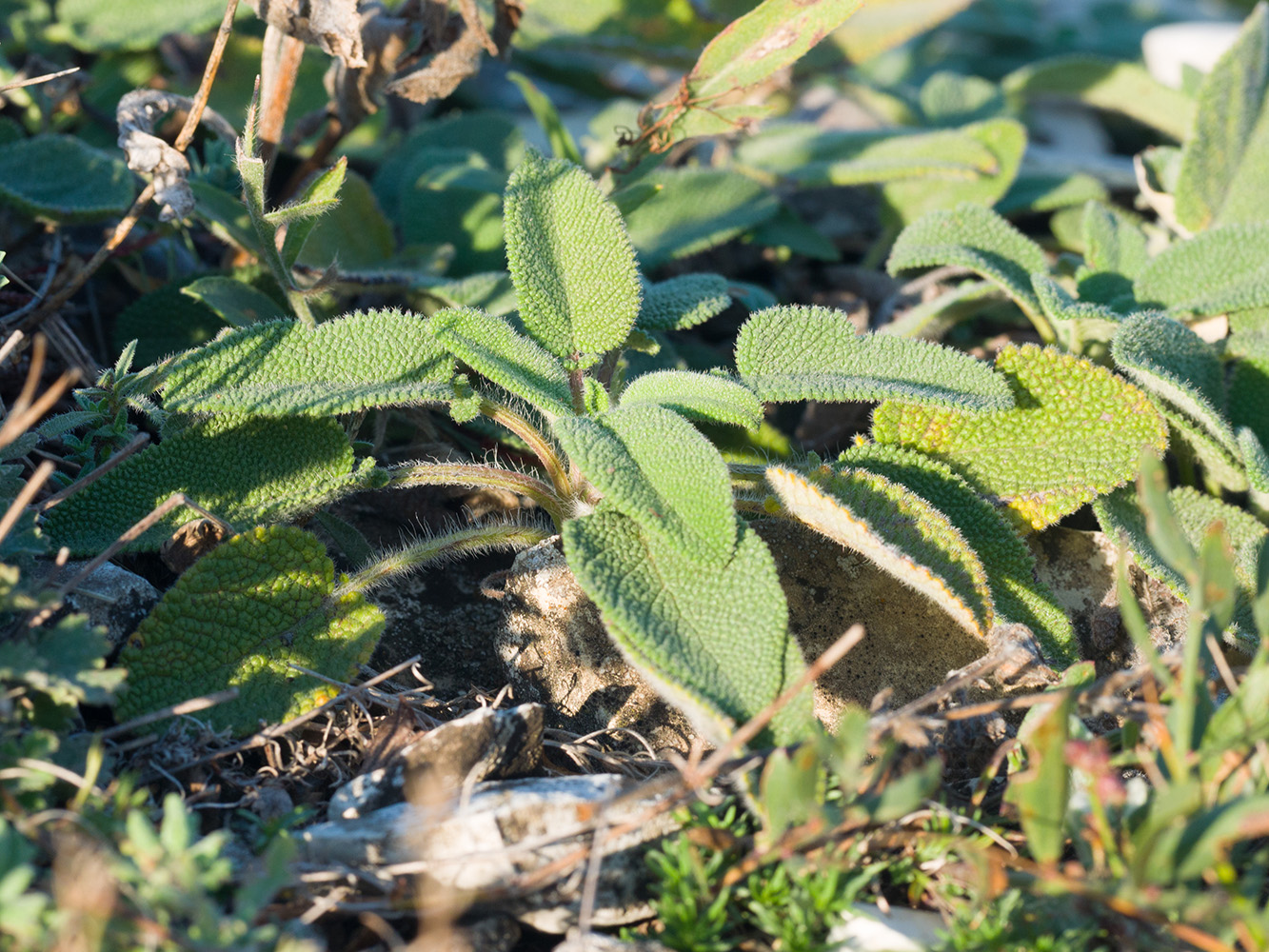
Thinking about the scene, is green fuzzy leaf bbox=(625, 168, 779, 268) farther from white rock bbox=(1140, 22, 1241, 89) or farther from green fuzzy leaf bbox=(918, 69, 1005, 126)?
white rock bbox=(1140, 22, 1241, 89)

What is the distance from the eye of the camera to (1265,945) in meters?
0.96

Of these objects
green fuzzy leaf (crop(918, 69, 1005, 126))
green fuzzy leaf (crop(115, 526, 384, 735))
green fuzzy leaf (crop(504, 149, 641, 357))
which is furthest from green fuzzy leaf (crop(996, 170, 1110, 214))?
green fuzzy leaf (crop(115, 526, 384, 735))

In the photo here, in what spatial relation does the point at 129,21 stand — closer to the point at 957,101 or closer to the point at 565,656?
the point at 565,656

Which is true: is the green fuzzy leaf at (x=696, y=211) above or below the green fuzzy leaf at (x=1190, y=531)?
above

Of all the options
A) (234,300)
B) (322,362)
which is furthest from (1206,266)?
(234,300)

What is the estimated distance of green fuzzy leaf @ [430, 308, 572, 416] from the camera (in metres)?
1.48

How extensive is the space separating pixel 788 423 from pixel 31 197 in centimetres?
151

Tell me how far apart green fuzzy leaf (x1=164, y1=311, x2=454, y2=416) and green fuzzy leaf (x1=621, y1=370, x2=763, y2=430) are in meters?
0.28

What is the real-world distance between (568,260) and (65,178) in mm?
1072

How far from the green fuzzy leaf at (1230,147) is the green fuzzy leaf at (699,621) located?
1.52 m

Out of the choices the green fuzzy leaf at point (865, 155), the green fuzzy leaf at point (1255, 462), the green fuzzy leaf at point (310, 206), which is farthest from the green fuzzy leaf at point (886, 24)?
the green fuzzy leaf at point (310, 206)

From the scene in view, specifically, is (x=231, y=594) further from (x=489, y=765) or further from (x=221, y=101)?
(x=221, y=101)

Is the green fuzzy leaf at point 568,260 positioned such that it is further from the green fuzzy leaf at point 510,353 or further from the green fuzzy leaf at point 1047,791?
the green fuzzy leaf at point 1047,791

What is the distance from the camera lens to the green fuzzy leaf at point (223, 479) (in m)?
1.47
